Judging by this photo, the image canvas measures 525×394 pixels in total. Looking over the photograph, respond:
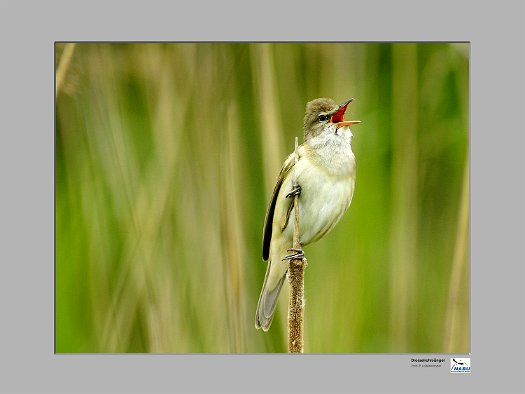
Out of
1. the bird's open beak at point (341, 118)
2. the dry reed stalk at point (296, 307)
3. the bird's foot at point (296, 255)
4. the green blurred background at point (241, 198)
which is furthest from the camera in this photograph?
the green blurred background at point (241, 198)

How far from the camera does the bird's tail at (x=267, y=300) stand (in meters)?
5.97

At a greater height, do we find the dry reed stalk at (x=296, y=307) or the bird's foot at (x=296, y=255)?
the bird's foot at (x=296, y=255)

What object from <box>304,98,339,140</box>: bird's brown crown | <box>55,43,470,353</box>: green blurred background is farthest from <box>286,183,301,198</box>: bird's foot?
<box>304,98,339,140</box>: bird's brown crown

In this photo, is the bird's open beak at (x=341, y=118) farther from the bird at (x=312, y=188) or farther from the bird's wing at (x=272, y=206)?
the bird's wing at (x=272, y=206)

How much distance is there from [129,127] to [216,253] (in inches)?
34.1

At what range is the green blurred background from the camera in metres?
5.91

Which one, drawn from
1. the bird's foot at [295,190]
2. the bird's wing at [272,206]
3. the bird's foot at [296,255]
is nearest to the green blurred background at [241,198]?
the bird's wing at [272,206]

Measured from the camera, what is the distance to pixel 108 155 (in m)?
6.01

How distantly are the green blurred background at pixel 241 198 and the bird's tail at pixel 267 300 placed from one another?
58 mm

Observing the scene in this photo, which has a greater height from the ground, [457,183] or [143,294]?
[457,183]

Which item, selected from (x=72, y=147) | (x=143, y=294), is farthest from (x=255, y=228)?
(x=72, y=147)

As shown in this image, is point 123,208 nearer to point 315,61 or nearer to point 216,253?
point 216,253
